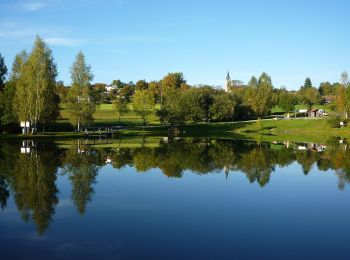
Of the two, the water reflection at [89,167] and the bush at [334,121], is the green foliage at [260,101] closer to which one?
the bush at [334,121]

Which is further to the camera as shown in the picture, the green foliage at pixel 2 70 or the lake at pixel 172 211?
the green foliage at pixel 2 70

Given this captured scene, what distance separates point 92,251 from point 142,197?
30.3 ft

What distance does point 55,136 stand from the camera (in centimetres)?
6688

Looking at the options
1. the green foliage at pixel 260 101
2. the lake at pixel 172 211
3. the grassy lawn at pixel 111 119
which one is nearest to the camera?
the lake at pixel 172 211

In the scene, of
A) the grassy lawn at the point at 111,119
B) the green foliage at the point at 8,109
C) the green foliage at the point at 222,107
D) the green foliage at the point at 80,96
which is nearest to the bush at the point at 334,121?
the green foliage at the point at 222,107

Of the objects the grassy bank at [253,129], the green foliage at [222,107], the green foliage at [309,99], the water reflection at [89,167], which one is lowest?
the water reflection at [89,167]

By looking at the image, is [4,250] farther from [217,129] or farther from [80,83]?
[217,129]

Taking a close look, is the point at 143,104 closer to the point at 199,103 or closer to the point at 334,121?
the point at 199,103

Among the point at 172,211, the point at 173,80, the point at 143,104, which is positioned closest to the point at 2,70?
the point at 143,104

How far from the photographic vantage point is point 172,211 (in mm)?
19688

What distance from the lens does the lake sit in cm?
1431

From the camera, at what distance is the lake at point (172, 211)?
14312mm

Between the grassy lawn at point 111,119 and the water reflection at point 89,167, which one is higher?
the grassy lawn at point 111,119

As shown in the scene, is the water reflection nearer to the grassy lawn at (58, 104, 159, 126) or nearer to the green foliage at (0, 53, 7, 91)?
the green foliage at (0, 53, 7, 91)
